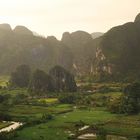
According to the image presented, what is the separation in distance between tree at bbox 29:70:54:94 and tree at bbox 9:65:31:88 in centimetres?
1476

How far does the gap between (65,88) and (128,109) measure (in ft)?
114

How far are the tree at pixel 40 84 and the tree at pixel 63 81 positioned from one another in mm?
3195

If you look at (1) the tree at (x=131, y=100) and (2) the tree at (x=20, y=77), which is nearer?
(1) the tree at (x=131, y=100)

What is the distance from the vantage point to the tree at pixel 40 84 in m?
86.5

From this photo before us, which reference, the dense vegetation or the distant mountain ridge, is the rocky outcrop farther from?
the dense vegetation

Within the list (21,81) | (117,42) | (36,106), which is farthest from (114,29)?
(36,106)

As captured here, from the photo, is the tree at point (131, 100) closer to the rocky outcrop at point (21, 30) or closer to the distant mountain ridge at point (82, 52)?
the distant mountain ridge at point (82, 52)

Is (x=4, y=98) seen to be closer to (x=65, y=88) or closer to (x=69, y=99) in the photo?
(x=69, y=99)

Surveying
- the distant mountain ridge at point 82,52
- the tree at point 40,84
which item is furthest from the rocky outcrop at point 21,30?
the tree at point 40,84

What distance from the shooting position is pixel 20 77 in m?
103

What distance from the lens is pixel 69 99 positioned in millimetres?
71188

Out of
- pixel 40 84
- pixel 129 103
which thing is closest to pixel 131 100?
pixel 129 103

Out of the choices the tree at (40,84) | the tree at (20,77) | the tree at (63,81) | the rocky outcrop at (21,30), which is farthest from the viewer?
the rocky outcrop at (21,30)

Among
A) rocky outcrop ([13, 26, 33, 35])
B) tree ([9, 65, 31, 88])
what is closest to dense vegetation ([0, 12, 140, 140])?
tree ([9, 65, 31, 88])
